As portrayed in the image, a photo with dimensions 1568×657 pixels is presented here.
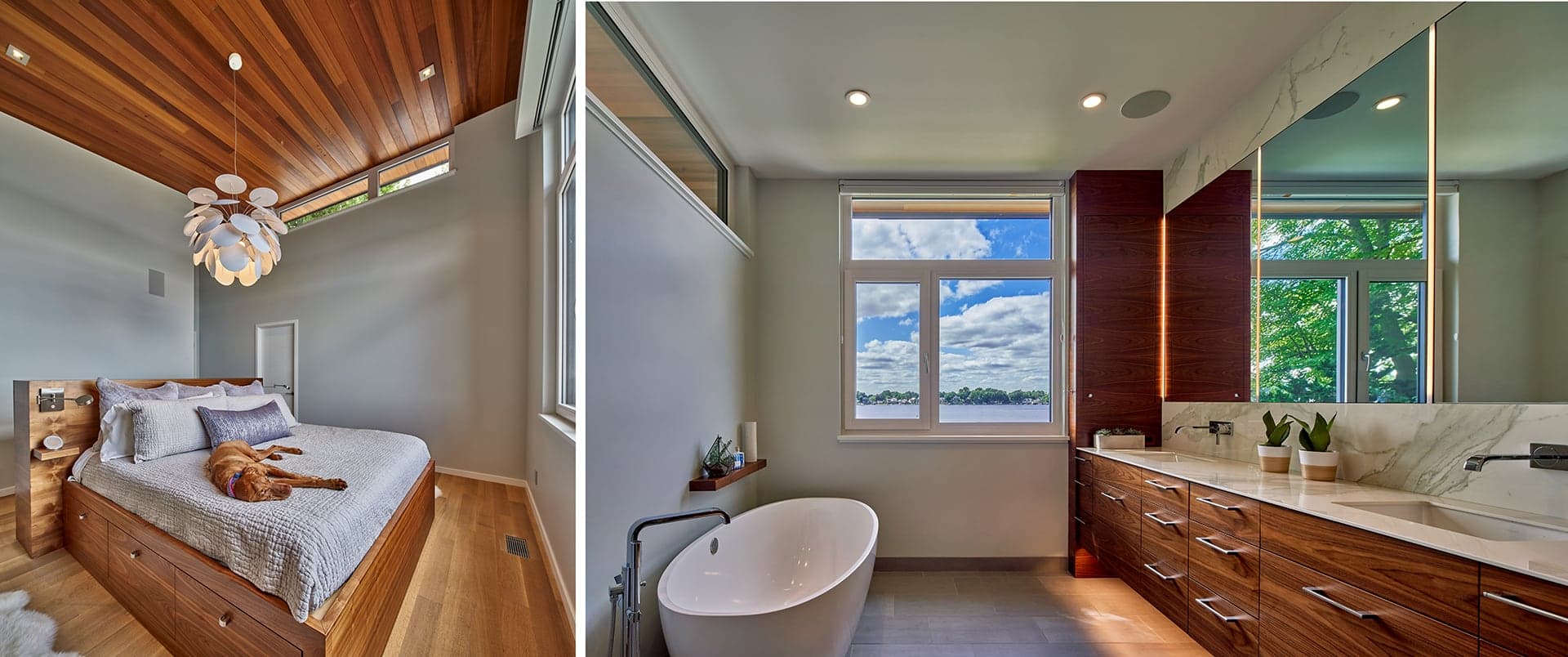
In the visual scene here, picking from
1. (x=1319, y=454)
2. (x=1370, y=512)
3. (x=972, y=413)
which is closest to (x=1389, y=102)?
(x=1319, y=454)

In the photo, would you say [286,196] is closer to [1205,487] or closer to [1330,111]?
[1205,487]

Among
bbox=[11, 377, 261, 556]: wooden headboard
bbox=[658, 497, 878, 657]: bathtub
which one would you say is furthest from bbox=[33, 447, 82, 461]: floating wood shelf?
bbox=[658, 497, 878, 657]: bathtub

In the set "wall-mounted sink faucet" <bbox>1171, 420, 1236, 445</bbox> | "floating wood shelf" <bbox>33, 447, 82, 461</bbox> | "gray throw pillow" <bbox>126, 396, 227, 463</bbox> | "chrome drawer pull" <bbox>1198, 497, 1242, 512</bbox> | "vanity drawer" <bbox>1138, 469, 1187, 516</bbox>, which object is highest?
"gray throw pillow" <bbox>126, 396, 227, 463</bbox>

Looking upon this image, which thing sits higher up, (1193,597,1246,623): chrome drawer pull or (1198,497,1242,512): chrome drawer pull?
(1198,497,1242,512): chrome drawer pull

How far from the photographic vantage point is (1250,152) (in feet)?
7.26

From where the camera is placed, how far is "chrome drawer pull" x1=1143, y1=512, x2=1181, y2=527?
203cm

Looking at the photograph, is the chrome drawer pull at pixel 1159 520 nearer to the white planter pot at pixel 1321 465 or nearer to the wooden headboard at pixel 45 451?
the white planter pot at pixel 1321 465

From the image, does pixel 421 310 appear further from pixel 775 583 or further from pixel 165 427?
pixel 775 583

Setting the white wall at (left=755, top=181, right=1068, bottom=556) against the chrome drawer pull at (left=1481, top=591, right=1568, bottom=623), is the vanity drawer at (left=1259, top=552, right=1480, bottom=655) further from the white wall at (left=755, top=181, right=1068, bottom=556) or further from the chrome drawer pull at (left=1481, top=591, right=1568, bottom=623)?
the white wall at (left=755, top=181, right=1068, bottom=556)

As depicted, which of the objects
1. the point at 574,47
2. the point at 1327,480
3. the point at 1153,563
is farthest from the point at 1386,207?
the point at 574,47

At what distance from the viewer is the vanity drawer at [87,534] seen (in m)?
0.26

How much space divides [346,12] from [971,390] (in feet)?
9.94

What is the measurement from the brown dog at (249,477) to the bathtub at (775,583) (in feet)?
4.73

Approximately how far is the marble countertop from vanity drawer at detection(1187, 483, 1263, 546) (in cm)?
3
